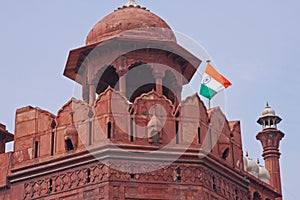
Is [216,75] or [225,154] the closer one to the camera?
[225,154]

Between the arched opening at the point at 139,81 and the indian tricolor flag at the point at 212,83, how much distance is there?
1.31 meters

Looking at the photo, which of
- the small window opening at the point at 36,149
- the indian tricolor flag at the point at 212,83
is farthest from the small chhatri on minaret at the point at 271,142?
the small window opening at the point at 36,149

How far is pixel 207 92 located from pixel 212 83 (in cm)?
25

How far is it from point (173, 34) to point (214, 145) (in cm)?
329

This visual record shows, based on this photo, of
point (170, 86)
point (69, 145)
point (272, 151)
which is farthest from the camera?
point (272, 151)

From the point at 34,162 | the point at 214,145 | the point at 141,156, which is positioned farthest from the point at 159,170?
the point at 34,162

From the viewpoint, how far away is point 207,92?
18.5m

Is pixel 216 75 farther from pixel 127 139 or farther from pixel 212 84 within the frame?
pixel 127 139

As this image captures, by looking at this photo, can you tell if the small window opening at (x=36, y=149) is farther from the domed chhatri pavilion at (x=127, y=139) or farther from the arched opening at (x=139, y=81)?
the arched opening at (x=139, y=81)

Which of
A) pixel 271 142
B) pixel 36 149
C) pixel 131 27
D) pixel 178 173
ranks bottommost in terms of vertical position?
pixel 178 173

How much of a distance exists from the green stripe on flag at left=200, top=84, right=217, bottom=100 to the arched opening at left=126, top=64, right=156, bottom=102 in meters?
1.21

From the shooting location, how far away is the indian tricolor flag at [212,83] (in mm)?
18422

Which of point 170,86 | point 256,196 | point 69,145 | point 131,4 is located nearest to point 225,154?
point 256,196

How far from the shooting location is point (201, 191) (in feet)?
49.9
